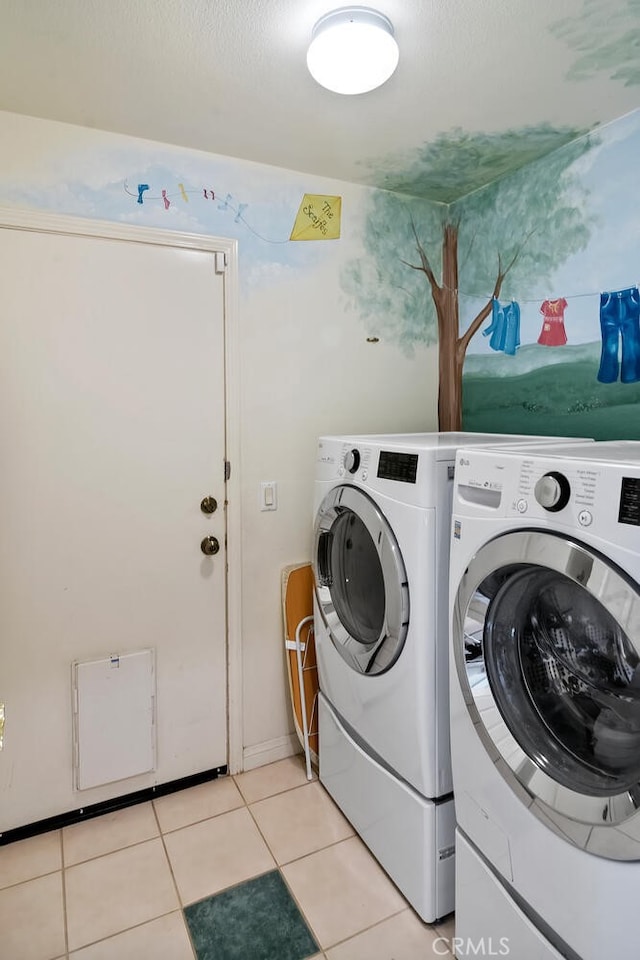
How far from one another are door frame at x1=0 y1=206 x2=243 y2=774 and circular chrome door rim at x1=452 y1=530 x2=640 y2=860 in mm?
1058

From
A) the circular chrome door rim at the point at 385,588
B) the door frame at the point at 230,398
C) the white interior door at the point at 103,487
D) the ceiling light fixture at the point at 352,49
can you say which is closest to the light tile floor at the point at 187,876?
the white interior door at the point at 103,487

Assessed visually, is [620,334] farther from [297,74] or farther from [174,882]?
[174,882]

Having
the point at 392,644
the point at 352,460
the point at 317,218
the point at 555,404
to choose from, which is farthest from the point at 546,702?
the point at 317,218

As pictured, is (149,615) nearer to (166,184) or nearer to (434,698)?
(434,698)

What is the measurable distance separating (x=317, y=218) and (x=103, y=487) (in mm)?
1344

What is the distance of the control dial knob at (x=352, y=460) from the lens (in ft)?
5.57

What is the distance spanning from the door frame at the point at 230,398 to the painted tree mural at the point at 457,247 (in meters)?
0.53

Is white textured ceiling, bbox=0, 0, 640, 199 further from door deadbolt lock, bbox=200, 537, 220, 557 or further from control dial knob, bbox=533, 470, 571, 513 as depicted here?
door deadbolt lock, bbox=200, 537, 220, 557

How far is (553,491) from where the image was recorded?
103 centimetres

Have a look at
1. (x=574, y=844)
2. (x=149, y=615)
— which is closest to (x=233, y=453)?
(x=149, y=615)

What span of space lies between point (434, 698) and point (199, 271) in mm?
1629

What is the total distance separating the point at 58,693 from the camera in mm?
1880

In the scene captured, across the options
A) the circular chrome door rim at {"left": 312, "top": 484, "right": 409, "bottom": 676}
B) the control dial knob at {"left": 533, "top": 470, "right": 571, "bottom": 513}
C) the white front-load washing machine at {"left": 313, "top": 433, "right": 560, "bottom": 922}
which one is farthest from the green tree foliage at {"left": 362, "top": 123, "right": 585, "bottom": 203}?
the control dial knob at {"left": 533, "top": 470, "right": 571, "bottom": 513}

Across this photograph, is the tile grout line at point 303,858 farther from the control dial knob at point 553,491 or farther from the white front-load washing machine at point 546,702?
the control dial knob at point 553,491
